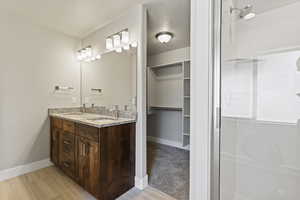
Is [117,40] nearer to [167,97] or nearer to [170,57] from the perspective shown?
[170,57]

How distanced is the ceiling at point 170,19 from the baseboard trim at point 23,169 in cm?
295

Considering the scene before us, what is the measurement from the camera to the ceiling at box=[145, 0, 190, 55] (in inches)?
72.8

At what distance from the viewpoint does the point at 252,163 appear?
4.03 ft

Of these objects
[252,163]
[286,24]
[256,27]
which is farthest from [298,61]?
[252,163]

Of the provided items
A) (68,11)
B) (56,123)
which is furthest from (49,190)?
(68,11)

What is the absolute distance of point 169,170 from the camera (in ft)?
7.66

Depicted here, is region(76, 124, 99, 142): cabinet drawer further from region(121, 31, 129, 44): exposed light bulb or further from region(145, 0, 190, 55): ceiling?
region(145, 0, 190, 55): ceiling

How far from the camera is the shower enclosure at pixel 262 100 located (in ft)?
3.64

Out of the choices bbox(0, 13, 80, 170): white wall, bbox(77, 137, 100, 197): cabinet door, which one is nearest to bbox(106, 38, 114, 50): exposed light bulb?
bbox(0, 13, 80, 170): white wall

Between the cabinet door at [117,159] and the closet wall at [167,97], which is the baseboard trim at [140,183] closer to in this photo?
the cabinet door at [117,159]

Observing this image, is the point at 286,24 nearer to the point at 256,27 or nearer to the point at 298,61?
the point at 256,27

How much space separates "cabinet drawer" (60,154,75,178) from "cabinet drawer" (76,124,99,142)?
0.47 meters

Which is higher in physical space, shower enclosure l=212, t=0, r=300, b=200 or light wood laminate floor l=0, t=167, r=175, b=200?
shower enclosure l=212, t=0, r=300, b=200

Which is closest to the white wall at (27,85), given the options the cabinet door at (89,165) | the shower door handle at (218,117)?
the cabinet door at (89,165)
